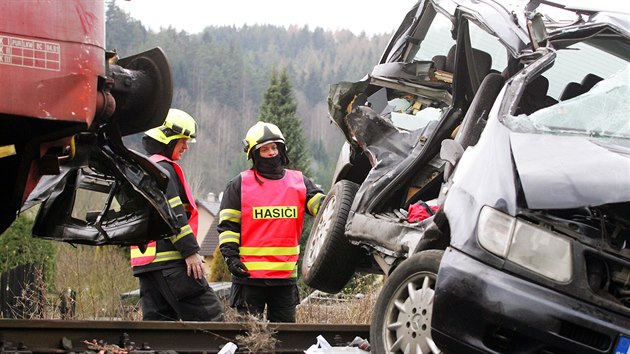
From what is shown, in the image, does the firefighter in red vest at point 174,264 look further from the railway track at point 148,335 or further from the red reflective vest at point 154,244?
the railway track at point 148,335

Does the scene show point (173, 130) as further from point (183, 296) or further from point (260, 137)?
point (183, 296)

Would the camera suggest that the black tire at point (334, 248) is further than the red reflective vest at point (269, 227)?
No

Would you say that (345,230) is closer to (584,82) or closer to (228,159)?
(584,82)

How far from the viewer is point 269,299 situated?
7.77 metres

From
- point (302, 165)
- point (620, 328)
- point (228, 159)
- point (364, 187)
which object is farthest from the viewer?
point (228, 159)

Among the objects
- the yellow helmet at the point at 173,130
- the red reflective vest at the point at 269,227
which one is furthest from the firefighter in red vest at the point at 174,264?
the red reflective vest at the point at 269,227

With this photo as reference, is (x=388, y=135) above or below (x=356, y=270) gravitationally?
above

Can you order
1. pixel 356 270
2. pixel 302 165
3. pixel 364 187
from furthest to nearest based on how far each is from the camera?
pixel 302 165 < pixel 356 270 < pixel 364 187

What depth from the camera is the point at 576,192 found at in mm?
4176

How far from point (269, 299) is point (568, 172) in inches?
153

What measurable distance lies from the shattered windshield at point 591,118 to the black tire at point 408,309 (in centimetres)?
75

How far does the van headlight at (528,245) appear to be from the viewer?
4.12 m

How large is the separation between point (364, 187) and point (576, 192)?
7.87ft

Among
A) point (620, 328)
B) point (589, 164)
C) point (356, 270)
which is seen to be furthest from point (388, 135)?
point (620, 328)
